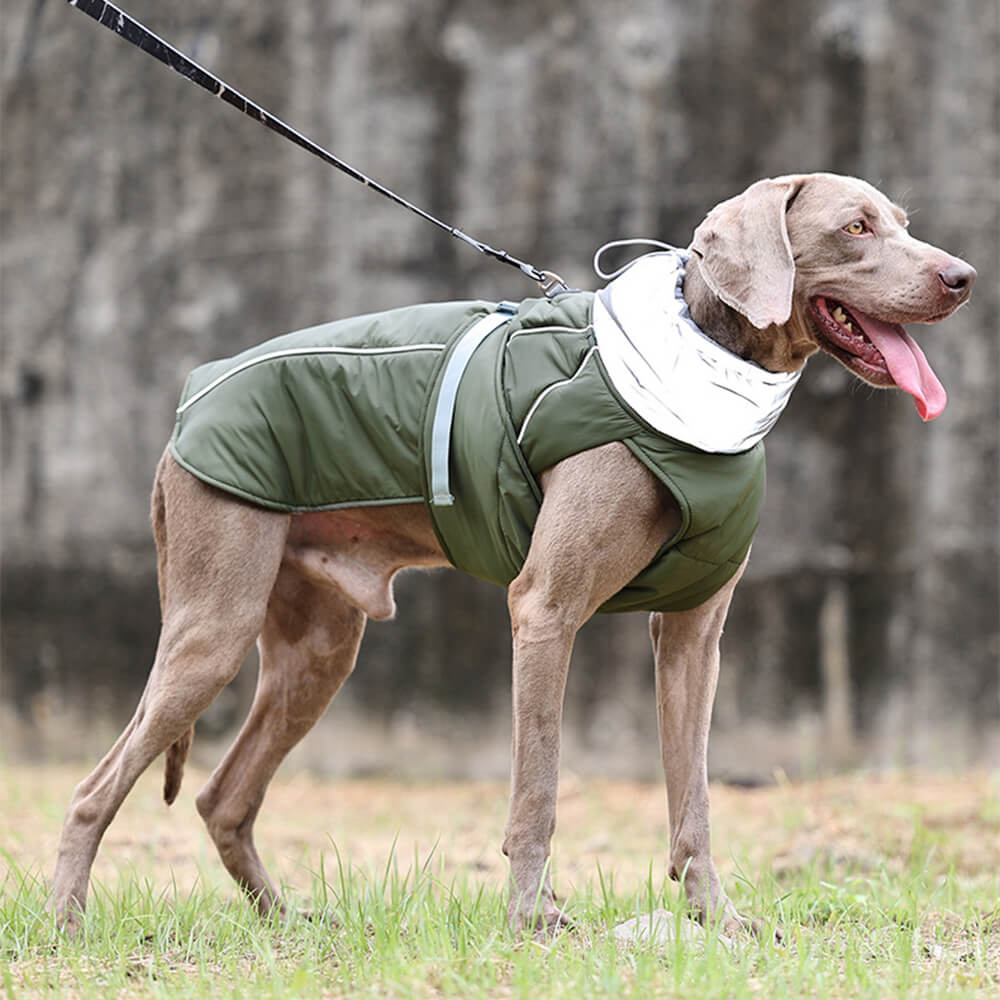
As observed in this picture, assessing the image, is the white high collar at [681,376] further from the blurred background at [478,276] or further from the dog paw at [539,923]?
the blurred background at [478,276]

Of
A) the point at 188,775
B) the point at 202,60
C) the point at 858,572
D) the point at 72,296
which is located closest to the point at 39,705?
the point at 188,775

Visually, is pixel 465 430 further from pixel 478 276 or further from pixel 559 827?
pixel 478 276

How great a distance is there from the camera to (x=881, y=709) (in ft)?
26.1

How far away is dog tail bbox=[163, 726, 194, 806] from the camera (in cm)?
460

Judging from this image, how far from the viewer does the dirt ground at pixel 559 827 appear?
600 cm

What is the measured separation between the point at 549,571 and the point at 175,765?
1604 mm

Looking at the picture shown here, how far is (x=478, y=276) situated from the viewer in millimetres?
8586

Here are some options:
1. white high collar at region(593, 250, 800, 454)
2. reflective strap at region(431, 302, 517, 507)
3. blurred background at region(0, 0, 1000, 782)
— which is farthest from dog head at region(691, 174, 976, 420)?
blurred background at region(0, 0, 1000, 782)

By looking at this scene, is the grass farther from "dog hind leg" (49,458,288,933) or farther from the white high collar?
the white high collar

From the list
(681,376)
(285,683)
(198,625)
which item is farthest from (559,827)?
(681,376)

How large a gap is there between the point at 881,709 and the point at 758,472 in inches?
172

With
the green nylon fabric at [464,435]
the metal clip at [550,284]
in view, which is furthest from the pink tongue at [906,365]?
the metal clip at [550,284]

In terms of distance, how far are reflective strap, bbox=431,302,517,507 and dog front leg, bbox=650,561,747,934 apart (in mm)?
828

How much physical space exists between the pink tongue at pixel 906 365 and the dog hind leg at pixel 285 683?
1.94 metres
